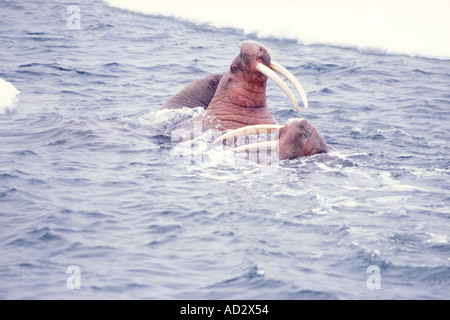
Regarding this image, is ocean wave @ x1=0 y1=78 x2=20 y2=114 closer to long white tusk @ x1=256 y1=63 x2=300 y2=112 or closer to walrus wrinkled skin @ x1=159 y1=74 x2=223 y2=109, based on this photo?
walrus wrinkled skin @ x1=159 y1=74 x2=223 y2=109

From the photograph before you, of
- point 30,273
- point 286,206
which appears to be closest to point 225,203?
point 286,206

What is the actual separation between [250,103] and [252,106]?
6 cm

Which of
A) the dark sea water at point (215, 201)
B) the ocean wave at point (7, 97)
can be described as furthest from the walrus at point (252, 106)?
the ocean wave at point (7, 97)

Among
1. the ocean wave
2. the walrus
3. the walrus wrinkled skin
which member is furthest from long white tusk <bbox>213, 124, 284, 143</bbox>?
the ocean wave

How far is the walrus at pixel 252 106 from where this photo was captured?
31.7 feet

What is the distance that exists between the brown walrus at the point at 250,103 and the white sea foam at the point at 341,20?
8537 millimetres

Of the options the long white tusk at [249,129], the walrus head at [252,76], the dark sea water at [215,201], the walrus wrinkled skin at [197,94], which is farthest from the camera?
the walrus wrinkled skin at [197,94]

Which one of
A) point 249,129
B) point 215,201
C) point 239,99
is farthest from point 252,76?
point 215,201

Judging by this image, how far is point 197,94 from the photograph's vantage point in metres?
12.1

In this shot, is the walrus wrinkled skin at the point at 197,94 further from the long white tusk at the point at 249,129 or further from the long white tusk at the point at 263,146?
the long white tusk at the point at 263,146

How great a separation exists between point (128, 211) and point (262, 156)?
239 cm

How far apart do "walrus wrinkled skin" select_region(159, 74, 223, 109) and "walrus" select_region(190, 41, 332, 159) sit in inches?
26.9

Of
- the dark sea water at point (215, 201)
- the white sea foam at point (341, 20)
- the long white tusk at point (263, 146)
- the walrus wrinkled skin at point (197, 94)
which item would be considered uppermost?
the white sea foam at point (341, 20)
